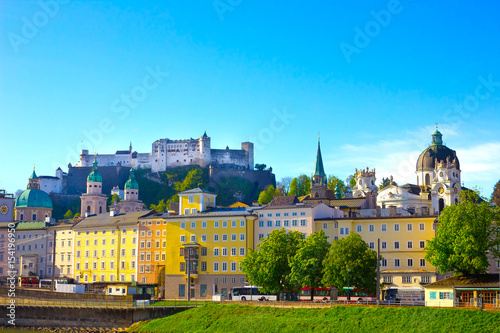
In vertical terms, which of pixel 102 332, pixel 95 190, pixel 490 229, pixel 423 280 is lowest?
pixel 102 332

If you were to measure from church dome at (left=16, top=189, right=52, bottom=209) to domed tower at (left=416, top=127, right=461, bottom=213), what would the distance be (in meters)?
77.2

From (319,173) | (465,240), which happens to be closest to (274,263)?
(465,240)

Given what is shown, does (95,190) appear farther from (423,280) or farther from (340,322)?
(340,322)

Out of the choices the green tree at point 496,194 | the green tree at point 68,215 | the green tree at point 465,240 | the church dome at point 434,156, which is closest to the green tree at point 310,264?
the green tree at point 465,240

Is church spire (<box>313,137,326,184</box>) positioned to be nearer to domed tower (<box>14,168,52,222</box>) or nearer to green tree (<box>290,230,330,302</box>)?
domed tower (<box>14,168,52,222</box>)

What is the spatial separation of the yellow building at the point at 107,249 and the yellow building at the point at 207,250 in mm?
9957

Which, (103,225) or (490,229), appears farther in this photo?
(103,225)

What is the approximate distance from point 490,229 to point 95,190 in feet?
398

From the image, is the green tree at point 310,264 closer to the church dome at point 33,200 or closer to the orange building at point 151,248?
the orange building at point 151,248

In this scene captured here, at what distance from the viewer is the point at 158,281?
8912 cm

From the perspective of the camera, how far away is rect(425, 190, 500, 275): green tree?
5906cm

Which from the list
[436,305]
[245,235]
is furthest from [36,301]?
[436,305]

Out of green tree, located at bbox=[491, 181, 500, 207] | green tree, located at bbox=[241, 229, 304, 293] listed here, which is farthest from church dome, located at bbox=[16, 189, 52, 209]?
green tree, located at bbox=[491, 181, 500, 207]

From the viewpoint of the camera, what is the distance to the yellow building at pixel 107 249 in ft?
309
